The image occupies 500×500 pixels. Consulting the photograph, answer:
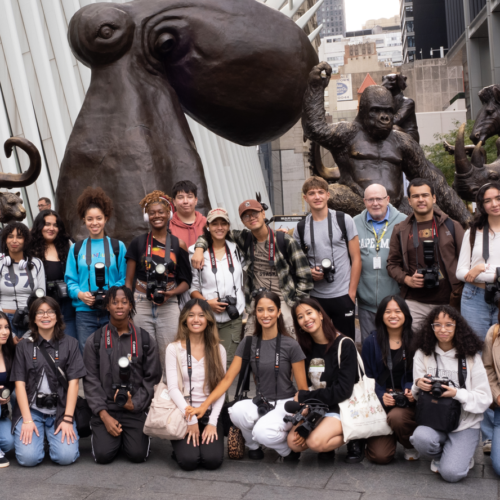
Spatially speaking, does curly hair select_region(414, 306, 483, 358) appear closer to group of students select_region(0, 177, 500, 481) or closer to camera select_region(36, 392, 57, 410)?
group of students select_region(0, 177, 500, 481)

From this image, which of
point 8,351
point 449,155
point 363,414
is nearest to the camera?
point 363,414

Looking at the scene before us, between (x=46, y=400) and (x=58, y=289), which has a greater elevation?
(x=58, y=289)

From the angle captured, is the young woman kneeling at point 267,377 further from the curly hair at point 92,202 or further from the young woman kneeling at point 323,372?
the curly hair at point 92,202

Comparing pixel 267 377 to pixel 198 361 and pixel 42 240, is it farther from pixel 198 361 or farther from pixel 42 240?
pixel 42 240

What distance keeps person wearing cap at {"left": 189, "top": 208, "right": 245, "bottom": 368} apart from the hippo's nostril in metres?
2.19

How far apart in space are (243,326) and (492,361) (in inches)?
76.3

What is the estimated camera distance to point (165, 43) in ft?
20.5

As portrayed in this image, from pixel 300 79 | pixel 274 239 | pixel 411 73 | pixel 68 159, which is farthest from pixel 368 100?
pixel 411 73

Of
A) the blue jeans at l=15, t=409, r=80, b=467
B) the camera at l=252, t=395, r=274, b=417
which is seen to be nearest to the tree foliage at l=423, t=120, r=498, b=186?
the camera at l=252, t=395, r=274, b=417

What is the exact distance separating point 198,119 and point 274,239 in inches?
98.8

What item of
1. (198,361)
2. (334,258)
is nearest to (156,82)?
(334,258)

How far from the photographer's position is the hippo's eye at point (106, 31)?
6031 millimetres

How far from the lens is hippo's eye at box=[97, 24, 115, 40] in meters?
6.03

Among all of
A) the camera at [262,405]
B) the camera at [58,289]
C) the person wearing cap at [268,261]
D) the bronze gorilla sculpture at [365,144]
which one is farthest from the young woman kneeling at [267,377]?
the bronze gorilla sculpture at [365,144]
